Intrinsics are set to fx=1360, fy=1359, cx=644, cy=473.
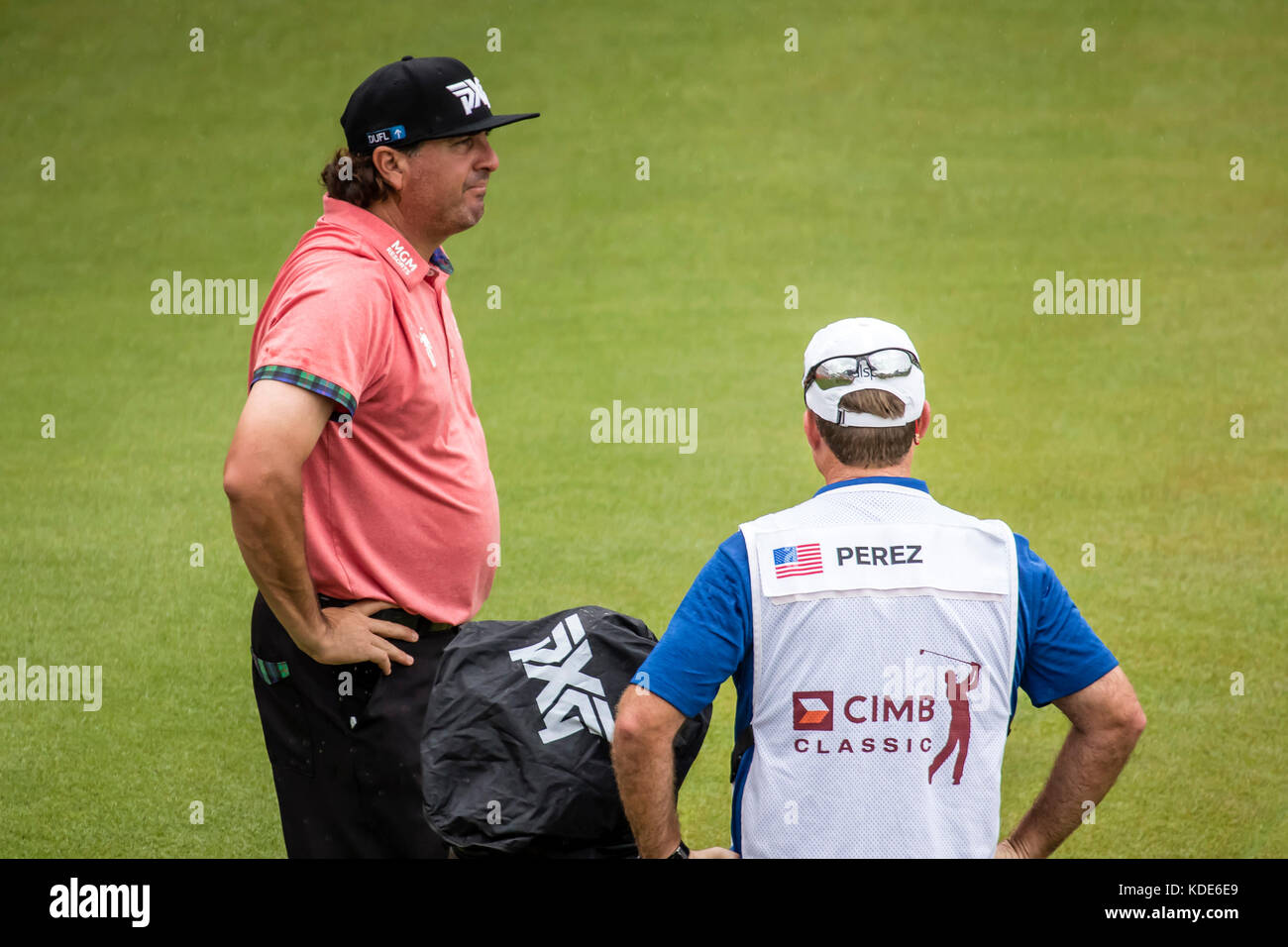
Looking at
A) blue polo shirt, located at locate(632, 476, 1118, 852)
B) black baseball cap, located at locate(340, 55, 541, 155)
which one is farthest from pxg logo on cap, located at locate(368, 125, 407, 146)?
blue polo shirt, located at locate(632, 476, 1118, 852)

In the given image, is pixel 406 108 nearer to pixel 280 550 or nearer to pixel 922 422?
pixel 280 550

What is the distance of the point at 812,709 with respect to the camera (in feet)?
7.12

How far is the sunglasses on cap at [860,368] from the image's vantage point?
232cm

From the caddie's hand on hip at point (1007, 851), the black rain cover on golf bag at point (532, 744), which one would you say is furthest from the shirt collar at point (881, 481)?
the caddie's hand on hip at point (1007, 851)

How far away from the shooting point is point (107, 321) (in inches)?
442

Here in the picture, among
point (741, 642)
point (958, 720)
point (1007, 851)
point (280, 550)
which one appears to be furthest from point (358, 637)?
point (1007, 851)

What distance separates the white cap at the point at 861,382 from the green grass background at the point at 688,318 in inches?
105

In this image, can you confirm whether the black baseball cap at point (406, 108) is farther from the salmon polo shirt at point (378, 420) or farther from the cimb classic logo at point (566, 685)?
the cimb classic logo at point (566, 685)

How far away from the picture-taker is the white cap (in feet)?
7.59

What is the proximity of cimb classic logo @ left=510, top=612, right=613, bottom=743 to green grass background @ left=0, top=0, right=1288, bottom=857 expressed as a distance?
2.45 metres

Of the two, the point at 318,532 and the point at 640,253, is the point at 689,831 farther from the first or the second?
the point at 640,253

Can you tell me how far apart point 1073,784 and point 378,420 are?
1.46 m

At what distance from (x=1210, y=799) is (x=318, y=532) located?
3592 millimetres

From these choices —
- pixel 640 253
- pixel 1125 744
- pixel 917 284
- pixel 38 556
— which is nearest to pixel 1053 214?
pixel 917 284
